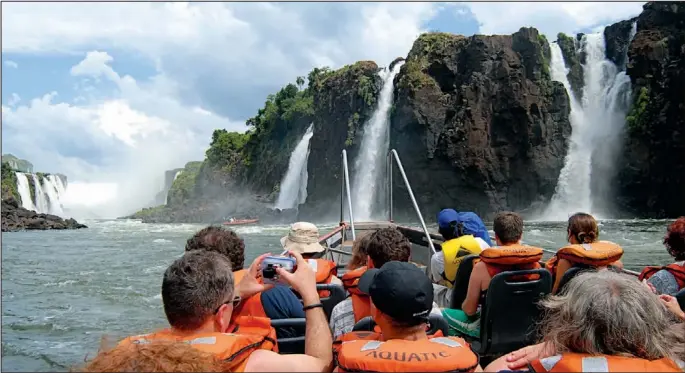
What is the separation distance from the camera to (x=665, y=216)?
96.7ft

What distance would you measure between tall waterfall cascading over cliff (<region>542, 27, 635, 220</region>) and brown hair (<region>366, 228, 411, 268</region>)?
31.9m

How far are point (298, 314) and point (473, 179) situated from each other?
104 ft

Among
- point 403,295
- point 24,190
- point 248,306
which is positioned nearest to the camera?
point 403,295

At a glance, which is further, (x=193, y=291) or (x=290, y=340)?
(x=290, y=340)

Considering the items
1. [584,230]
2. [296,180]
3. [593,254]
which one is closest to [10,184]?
[296,180]

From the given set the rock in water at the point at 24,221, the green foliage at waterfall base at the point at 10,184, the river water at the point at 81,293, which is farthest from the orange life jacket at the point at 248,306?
the green foliage at waterfall base at the point at 10,184

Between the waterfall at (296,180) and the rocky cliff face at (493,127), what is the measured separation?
13439 mm

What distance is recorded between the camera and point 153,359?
1471 mm

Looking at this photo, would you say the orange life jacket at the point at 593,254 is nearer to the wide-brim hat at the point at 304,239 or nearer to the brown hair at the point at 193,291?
the wide-brim hat at the point at 304,239

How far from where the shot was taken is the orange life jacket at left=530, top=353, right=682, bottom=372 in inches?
67.5

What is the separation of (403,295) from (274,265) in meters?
0.58

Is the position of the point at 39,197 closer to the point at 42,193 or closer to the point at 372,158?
the point at 42,193

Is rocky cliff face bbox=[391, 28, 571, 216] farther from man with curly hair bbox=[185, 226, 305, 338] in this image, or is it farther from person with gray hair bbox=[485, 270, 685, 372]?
person with gray hair bbox=[485, 270, 685, 372]

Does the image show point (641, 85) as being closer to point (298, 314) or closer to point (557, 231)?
point (557, 231)
